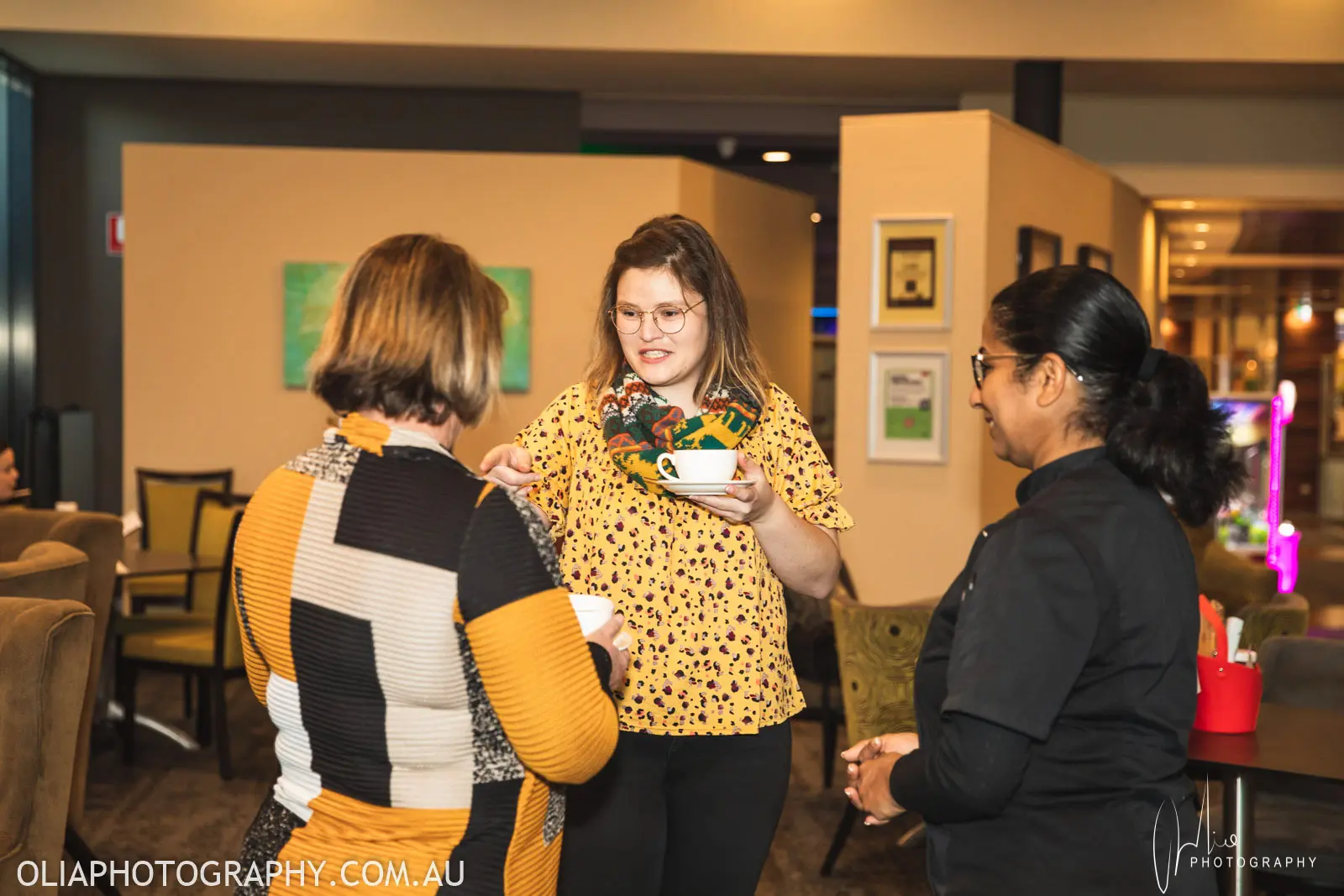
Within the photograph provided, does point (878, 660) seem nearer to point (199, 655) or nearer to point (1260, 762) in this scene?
point (1260, 762)

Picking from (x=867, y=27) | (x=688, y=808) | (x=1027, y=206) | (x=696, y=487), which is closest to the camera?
(x=696, y=487)

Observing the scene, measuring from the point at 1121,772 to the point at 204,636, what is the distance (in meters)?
4.44

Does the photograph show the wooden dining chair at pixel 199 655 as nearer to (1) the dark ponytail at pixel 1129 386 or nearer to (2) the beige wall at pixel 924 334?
(2) the beige wall at pixel 924 334

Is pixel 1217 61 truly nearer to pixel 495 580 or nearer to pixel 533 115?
pixel 533 115

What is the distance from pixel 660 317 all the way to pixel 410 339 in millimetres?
609

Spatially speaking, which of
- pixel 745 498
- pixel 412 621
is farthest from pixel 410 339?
pixel 745 498

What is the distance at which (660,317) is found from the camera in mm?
1969

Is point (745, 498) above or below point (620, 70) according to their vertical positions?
below

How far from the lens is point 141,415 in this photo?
803 centimetres

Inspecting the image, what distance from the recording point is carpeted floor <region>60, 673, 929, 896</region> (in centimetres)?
398

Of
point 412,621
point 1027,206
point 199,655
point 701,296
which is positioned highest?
point 1027,206

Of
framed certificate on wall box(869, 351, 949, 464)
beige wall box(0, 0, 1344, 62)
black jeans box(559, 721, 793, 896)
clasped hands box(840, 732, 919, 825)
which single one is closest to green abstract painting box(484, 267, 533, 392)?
beige wall box(0, 0, 1344, 62)

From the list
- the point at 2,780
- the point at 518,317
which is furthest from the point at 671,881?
the point at 518,317

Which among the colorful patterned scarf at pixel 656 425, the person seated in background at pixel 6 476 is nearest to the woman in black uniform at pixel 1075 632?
the colorful patterned scarf at pixel 656 425
